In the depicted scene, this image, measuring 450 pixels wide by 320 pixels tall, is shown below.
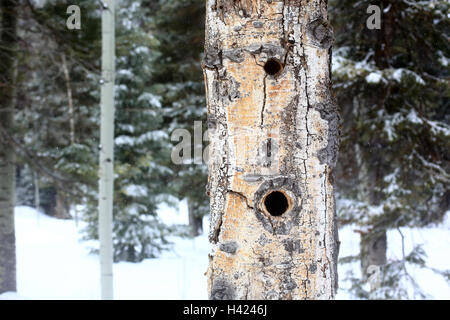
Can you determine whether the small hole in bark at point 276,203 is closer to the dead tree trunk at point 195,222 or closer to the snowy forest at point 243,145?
the snowy forest at point 243,145

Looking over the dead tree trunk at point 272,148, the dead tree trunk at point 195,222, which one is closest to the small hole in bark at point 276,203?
the dead tree trunk at point 272,148

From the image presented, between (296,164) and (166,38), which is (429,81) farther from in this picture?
(166,38)

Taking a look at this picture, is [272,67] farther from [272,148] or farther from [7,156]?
[7,156]

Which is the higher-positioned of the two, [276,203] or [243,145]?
[243,145]

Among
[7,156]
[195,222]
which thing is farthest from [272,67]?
[195,222]

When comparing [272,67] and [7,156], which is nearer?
[272,67]

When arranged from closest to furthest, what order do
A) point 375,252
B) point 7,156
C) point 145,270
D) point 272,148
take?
point 272,148 → point 375,252 → point 7,156 → point 145,270

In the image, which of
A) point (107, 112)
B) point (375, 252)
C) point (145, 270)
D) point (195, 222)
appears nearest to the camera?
point (107, 112)

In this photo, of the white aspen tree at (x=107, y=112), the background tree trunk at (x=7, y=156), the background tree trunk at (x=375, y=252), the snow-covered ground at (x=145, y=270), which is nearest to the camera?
the white aspen tree at (x=107, y=112)

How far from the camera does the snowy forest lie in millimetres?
1138

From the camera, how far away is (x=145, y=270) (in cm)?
1014

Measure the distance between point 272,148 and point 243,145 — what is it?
→ 0.08 metres

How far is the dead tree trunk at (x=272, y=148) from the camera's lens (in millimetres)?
1127
